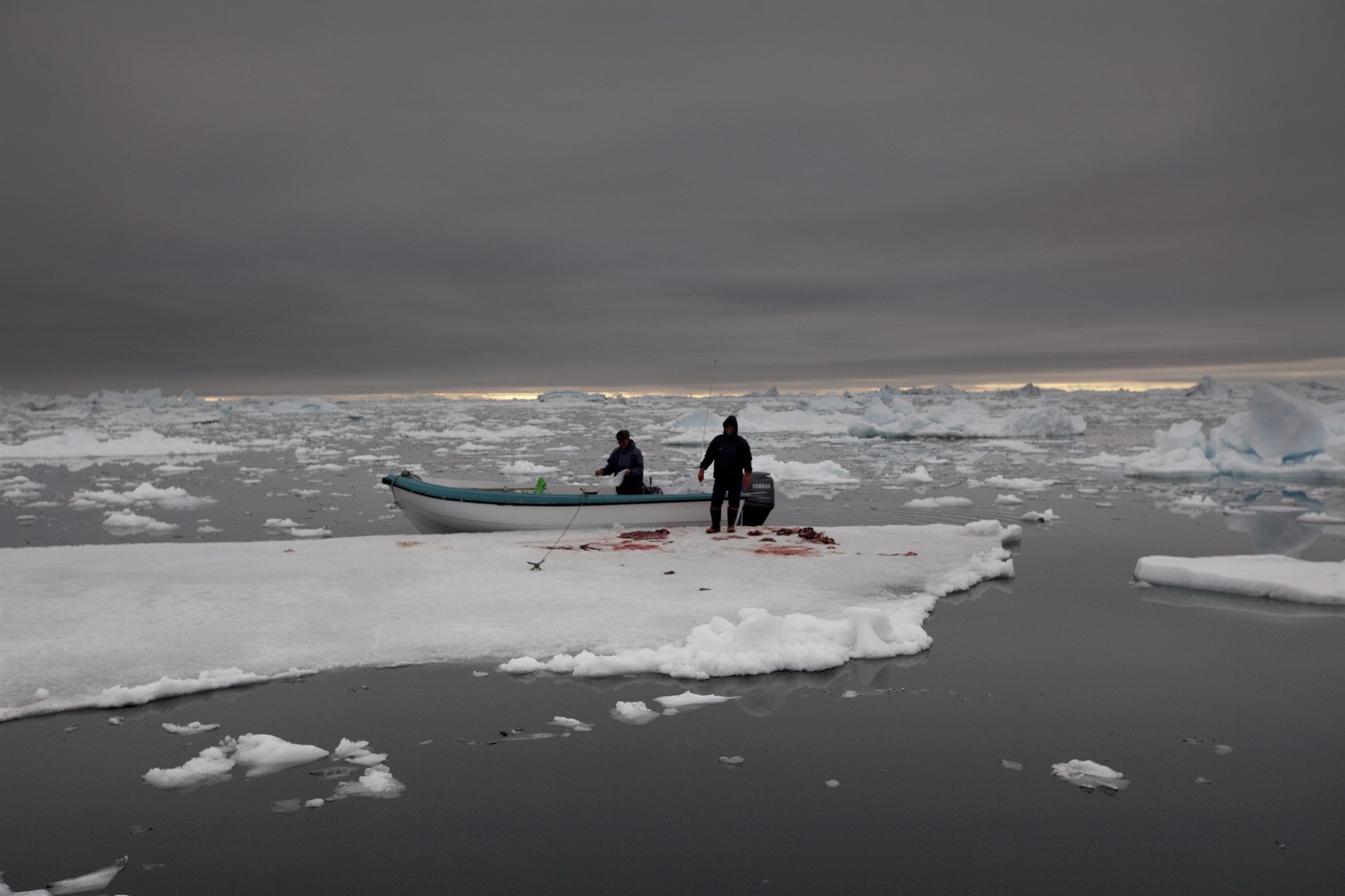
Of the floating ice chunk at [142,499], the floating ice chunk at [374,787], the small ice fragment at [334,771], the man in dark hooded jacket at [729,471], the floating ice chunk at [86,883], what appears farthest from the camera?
the floating ice chunk at [142,499]

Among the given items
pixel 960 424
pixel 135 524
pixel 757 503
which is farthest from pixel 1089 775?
pixel 960 424

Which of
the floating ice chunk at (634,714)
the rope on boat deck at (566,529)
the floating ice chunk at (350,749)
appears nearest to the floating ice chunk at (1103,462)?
the rope on boat deck at (566,529)

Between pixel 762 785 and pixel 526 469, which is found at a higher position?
pixel 762 785

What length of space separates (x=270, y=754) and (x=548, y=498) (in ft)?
25.7

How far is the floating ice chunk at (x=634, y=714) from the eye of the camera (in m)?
5.71

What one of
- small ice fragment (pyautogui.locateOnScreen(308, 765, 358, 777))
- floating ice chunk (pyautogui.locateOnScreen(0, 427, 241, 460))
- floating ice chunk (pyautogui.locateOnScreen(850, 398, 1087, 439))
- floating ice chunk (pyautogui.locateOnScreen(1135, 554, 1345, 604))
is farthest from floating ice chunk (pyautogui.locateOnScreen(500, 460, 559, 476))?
floating ice chunk (pyautogui.locateOnScreen(850, 398, 1087, 439))

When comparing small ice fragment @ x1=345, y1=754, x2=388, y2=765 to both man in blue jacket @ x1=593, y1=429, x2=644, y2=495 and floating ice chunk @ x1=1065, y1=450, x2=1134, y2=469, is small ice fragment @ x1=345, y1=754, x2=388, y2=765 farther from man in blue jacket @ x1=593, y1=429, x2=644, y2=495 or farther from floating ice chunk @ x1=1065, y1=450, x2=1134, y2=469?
floating ice chunk @ x1=1065, y1=450, x2=1134, y2=469

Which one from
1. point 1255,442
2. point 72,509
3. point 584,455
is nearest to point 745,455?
point 72,509

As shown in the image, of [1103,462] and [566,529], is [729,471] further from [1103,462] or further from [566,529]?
[1103,462]

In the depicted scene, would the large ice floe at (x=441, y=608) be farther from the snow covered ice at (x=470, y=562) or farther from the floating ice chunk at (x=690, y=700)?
the floating ice chunk at (x=690, y=700)

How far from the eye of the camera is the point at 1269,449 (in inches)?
971

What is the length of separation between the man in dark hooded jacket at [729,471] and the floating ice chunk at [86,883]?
8826mm

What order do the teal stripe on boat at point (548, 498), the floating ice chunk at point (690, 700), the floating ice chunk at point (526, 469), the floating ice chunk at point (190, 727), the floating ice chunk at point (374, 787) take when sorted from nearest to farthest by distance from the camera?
the floating ice chunk at point (374, 787) < the floating ice chunk at point (190, 727) < the floating ice chunk at point (690, 700) < the teal stripe on boat at point (548, 498) < the floating ice chunk at point (526, 469)

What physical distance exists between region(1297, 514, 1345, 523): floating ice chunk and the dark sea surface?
34.9 ft
